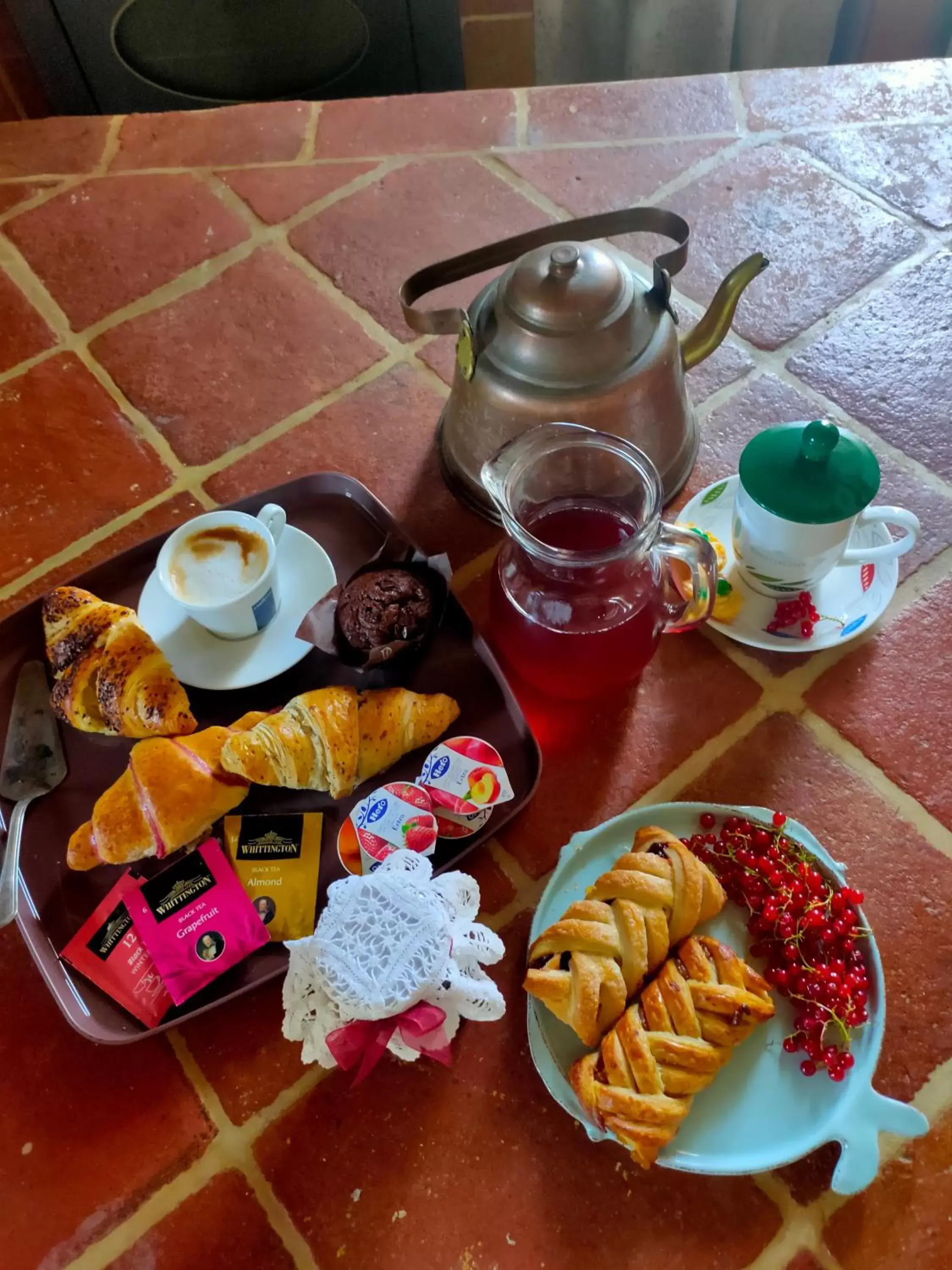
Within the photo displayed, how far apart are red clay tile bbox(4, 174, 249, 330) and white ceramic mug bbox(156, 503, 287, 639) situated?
0.41 metres

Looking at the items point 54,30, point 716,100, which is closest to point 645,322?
point 716,100

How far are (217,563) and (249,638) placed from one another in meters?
0.06

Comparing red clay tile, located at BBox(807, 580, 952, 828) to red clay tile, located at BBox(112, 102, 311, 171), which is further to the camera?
red clay tile, located at BBox(112, 102, 311, 171)

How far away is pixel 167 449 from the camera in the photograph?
91 cm

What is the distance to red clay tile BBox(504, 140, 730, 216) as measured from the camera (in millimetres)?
Result: 1048

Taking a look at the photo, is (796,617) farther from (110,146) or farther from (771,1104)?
(110,146)

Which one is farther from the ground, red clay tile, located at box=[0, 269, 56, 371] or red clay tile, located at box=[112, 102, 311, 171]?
red clay tile, located at box=[112, 102, 311, 171]

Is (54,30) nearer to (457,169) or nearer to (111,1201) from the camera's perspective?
(457,169)

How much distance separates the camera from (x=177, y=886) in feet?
2.12

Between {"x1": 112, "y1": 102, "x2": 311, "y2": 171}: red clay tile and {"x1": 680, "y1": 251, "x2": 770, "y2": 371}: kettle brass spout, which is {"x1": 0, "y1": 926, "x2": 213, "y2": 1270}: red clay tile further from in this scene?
{"x1": 112, "y1": 102, "x2": 311, "y2": 171}: red clay tile

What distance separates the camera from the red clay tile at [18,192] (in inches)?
43.7

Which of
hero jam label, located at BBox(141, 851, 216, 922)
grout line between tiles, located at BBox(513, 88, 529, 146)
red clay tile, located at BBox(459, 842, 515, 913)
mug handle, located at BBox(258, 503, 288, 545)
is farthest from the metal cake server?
grout line between tiles, located at BBox(513, 88, 529, 146)

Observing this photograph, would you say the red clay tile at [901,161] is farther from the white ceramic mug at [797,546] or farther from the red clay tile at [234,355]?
the red clay tile at [234,355]

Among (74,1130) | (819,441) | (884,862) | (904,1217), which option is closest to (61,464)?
(74,1130)
